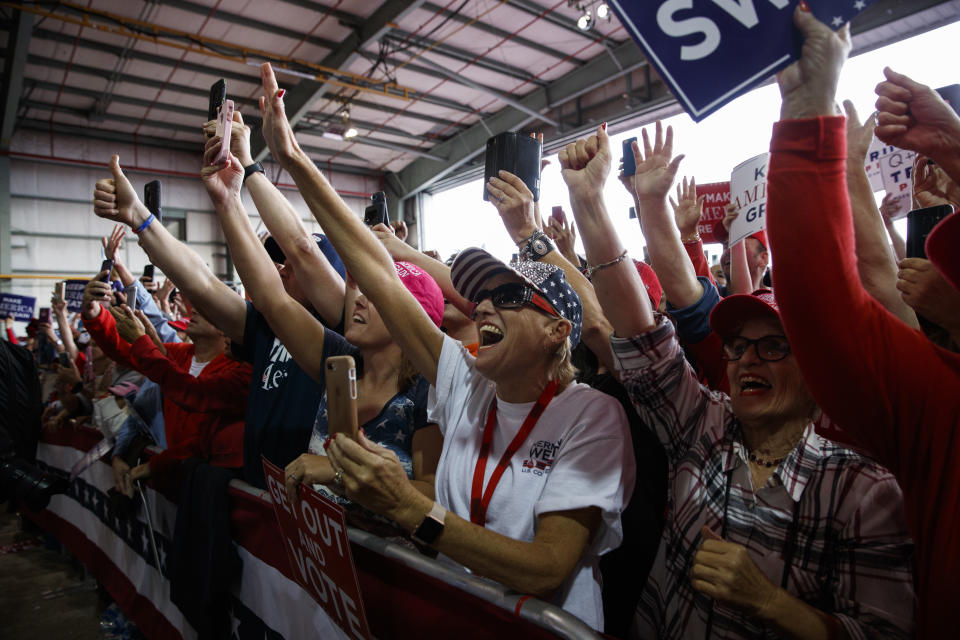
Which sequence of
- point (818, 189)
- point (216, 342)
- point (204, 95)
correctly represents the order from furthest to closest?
point (204, 95) → point (216, 342) → point (818, 189)

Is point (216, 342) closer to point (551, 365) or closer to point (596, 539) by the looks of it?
point (551, 365)

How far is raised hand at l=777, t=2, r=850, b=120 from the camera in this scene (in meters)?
0.84

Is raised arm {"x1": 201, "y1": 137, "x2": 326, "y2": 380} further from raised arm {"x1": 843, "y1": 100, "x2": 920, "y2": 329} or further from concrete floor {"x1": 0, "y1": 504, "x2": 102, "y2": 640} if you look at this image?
concrete floor {"x1": 0, "y1": 504, "x2": 102, "y2": 640}

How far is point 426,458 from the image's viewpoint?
1749 millimetres

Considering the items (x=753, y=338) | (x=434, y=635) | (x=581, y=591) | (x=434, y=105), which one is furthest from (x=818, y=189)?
(x=434, y=105)

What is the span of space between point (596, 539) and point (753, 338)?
1.95 feet

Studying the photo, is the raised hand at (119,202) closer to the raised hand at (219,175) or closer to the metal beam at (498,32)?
the raised hand at (219,175)

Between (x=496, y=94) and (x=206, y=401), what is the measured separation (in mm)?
11280

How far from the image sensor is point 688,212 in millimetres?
2648

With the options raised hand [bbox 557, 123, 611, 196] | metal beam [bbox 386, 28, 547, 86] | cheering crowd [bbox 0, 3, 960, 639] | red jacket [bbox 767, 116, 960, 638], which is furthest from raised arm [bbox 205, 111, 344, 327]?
metal beam [bbox 386, 28, 547, 86]

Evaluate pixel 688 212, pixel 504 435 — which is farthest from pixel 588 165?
pixel 688 212

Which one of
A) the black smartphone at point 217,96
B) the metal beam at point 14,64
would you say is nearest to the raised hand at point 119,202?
the black smartphone at point 217,96

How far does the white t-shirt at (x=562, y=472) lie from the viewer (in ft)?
4.24

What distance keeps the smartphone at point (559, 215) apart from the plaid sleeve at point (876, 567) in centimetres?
201
